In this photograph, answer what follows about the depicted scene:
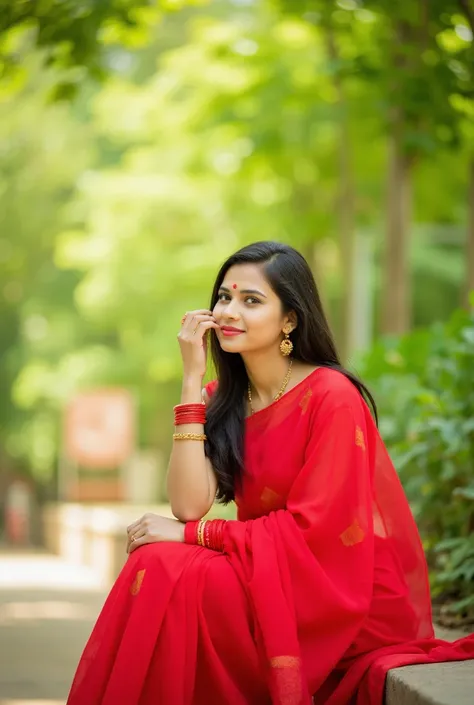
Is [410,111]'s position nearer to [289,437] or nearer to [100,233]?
[289,437]

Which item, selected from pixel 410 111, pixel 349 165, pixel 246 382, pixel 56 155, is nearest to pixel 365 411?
pixel 246 382

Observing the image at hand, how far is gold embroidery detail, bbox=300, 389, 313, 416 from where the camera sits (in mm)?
3330

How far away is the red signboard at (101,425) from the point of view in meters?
19.0

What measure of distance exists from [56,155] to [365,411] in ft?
72.4

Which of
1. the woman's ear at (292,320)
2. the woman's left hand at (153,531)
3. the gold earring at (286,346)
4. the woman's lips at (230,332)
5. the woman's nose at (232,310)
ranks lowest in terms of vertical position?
the woman's left hand at (153,531)

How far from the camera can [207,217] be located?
663 inches

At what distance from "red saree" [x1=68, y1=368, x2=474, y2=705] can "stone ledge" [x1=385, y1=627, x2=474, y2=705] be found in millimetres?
65

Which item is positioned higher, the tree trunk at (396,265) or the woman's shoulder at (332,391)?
the tree trunk at (396,265)

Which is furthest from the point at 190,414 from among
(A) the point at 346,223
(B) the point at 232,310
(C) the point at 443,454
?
(A) the point at 346,223

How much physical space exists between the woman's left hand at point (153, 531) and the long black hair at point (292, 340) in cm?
23

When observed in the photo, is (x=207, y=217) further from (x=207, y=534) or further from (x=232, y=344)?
(x=207, y=534)

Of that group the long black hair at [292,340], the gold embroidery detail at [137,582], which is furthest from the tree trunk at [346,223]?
the gold embroidery detail at [137,582]

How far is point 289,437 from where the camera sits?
3.32 m

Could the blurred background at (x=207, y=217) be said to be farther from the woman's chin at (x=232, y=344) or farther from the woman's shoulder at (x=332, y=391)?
the woman's chin at (x=232, y=344)
